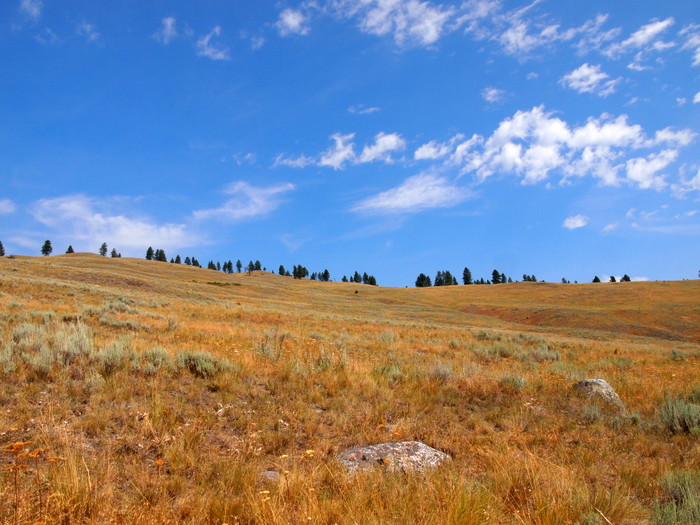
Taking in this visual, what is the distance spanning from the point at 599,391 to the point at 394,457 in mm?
5891

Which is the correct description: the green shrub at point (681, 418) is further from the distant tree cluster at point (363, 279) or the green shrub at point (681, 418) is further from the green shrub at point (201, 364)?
the distant tree cluster at point (363, 279)

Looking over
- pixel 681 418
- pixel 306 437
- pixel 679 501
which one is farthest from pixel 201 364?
pixel 681 418

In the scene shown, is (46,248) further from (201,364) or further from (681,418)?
(681,418)

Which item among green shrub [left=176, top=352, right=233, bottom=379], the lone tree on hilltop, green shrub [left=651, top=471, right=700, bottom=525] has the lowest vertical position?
green shrub [left=651, top=471, right=700, bottom=525]

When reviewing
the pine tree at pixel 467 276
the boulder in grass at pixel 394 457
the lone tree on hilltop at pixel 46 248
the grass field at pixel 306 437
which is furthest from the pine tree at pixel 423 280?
the boulder in grass at pixel 394 457

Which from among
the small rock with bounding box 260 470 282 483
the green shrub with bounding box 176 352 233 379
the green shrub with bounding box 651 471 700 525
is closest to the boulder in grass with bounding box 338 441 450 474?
the small rock with bounding box 260 470 282 483

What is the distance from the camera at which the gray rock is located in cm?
778

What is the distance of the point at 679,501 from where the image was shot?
12.0ft

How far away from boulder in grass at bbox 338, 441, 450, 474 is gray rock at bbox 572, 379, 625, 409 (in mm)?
4966

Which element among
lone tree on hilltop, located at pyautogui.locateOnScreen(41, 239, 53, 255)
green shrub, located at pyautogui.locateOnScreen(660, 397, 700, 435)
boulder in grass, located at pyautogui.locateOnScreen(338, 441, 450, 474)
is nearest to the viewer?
boulder in grass, located at pyautogui.locateOnScreen(338, 441, 450, 474)

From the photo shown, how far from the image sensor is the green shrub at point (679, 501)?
3.07m

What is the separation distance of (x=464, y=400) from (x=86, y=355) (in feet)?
25.4

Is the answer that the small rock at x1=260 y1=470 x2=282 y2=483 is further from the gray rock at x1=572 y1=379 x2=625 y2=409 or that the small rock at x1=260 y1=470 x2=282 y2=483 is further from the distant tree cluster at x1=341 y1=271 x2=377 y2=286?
the distant tree cluster at x1=341 y1=271 x2=377 y2=286

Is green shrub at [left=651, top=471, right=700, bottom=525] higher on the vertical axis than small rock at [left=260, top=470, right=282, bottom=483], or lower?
higher
